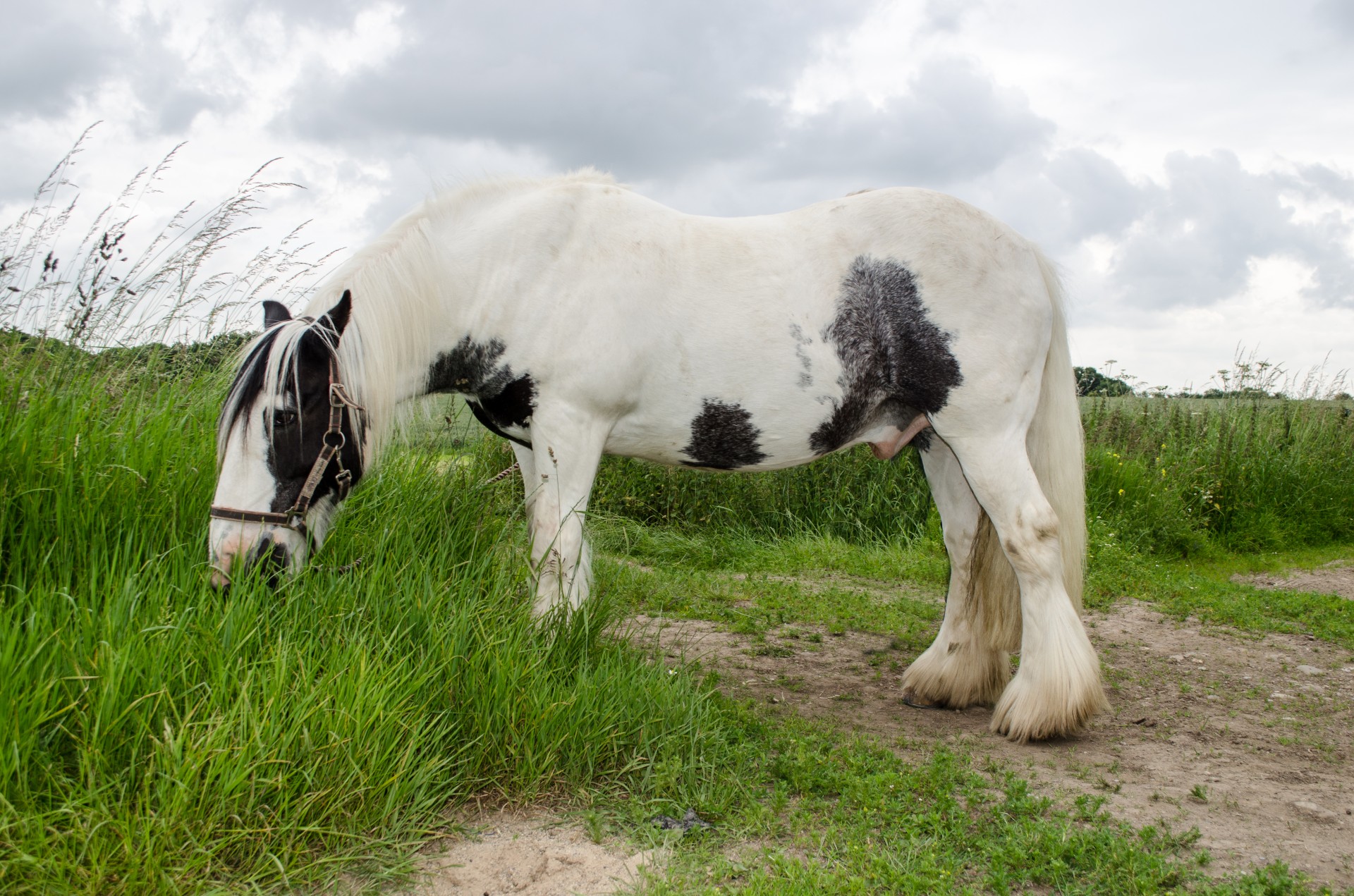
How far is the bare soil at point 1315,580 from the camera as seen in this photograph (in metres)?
7.43

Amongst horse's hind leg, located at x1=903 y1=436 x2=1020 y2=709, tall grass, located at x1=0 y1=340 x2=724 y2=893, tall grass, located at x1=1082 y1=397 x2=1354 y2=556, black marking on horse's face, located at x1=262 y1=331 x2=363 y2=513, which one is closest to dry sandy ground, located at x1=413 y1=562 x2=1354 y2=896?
horse's hind leg, located at x1=903 y1=436 x2=1020 y2=709

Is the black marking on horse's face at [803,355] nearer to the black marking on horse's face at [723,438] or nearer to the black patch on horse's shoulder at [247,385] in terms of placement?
the black marking on horse's face at [723,438]

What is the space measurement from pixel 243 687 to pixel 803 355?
2.25m

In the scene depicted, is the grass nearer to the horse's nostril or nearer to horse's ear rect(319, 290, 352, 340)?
the horse's nostril

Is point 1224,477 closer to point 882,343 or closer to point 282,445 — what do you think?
point 882,343

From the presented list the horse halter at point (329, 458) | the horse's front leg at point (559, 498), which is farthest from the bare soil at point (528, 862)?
the horse halter at point (329, 458)

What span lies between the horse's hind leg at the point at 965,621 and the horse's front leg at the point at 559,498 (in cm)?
177

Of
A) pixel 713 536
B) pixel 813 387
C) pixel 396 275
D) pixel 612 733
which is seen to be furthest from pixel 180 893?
pixel 713 536

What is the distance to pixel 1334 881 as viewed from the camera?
8.64 ft

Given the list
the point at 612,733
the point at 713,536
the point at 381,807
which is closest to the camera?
the point at 381,807

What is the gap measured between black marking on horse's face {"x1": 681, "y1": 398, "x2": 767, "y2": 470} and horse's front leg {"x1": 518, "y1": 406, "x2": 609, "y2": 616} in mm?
458

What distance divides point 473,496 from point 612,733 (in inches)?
63.6

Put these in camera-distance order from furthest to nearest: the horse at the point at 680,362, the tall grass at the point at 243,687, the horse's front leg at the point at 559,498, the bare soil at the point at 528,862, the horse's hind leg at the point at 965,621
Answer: the horse's hind leg at the point at 965,621, the horse's front leg at the point at 559,498, the horse at the point at 680,362, the bare soil at the point at 528,862, the tall grass at the point at 243,687

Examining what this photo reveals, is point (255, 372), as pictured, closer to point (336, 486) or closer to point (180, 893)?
point (336, 486)
